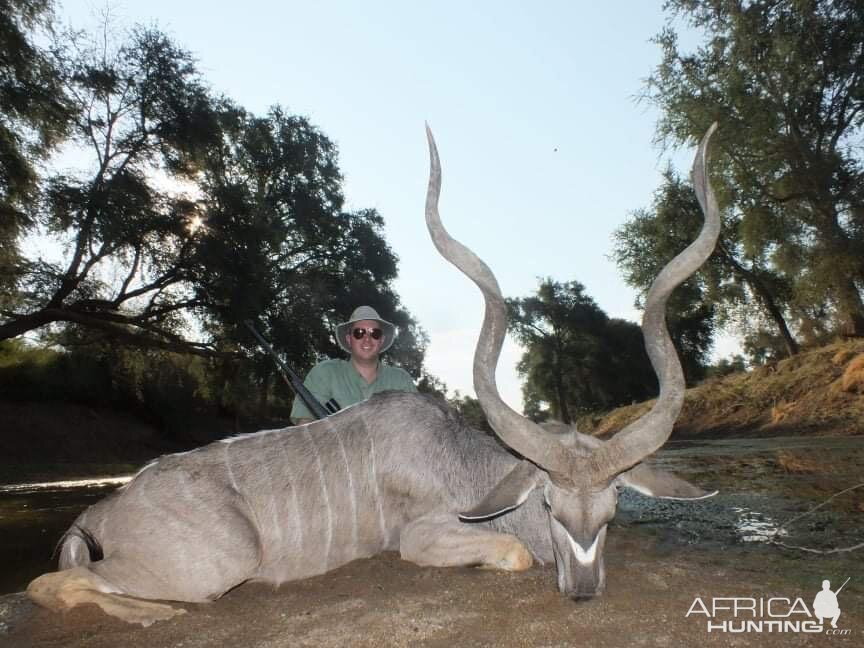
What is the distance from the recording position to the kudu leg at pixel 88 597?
3.02 metres

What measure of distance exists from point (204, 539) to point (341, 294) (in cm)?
1832

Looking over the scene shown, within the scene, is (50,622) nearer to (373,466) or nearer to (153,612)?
(153,612)

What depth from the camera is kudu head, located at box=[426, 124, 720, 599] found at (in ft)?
9.96

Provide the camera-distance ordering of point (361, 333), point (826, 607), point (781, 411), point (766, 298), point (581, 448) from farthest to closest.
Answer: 1. point (766, 298)
2. point (781, 411)
3. point (361, 333)
4. point (581, 448)
5. point (826, 607)

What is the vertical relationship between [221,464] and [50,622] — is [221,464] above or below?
above

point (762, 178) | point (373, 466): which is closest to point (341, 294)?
point (762, 178)

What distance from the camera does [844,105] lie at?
16188 millimetres

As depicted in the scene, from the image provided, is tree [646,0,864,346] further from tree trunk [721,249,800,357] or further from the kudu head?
the kudu head

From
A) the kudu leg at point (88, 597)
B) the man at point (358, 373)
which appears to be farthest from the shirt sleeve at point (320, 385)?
the kudu leg at point (88, 597)

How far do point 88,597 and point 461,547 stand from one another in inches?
75.9

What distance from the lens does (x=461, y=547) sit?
3629 millimetres

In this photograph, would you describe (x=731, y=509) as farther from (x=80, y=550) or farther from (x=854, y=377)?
(x=854, y=377)

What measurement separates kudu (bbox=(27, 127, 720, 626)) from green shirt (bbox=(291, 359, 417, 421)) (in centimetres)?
163

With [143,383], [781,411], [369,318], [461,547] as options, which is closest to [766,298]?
[781,411]
